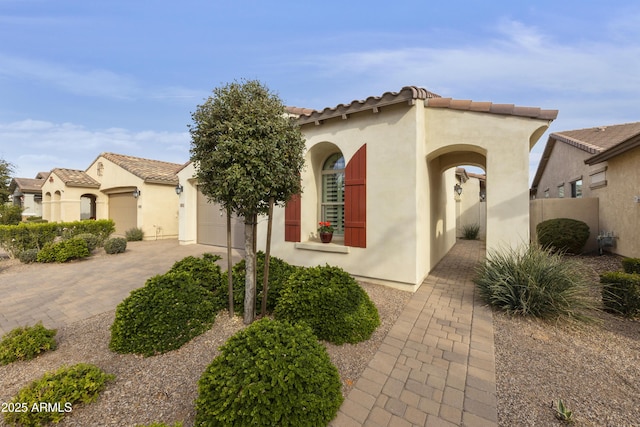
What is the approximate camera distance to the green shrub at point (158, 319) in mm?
2955

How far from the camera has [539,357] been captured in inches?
116

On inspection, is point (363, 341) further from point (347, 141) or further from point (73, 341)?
point (347, 141)

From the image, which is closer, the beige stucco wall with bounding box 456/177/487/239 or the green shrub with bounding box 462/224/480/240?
the green shrub with bounding box 462/224/480/240

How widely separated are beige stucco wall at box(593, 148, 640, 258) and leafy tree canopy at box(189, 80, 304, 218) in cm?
910

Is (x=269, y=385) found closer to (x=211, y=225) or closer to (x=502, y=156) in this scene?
(x=502, y=156)

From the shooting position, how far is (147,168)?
1448 cm

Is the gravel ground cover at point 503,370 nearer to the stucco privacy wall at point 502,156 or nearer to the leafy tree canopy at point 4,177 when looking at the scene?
the stucco privacy wall at point 502,156

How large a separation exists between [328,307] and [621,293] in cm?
464

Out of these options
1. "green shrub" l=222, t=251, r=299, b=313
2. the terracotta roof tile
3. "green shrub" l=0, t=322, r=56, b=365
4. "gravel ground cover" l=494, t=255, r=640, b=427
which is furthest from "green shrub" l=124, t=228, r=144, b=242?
the terracotta roof tile

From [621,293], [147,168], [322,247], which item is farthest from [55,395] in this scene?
[147,168]

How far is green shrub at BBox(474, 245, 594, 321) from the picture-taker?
152 inches

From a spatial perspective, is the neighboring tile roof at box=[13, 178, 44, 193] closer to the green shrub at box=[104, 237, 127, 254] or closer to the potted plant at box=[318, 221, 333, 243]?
the green shrub at box=[104, 237, 127, 254]

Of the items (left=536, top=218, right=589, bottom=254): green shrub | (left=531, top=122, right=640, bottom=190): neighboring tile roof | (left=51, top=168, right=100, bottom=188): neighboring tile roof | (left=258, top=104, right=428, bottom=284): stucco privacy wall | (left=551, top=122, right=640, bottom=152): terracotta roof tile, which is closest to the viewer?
(left=258, top=104, right=428, bottom=284): stucco privacy wall

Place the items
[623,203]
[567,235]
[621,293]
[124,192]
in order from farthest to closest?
[124,192] → [567,235] → [623,203] → [621,293]
